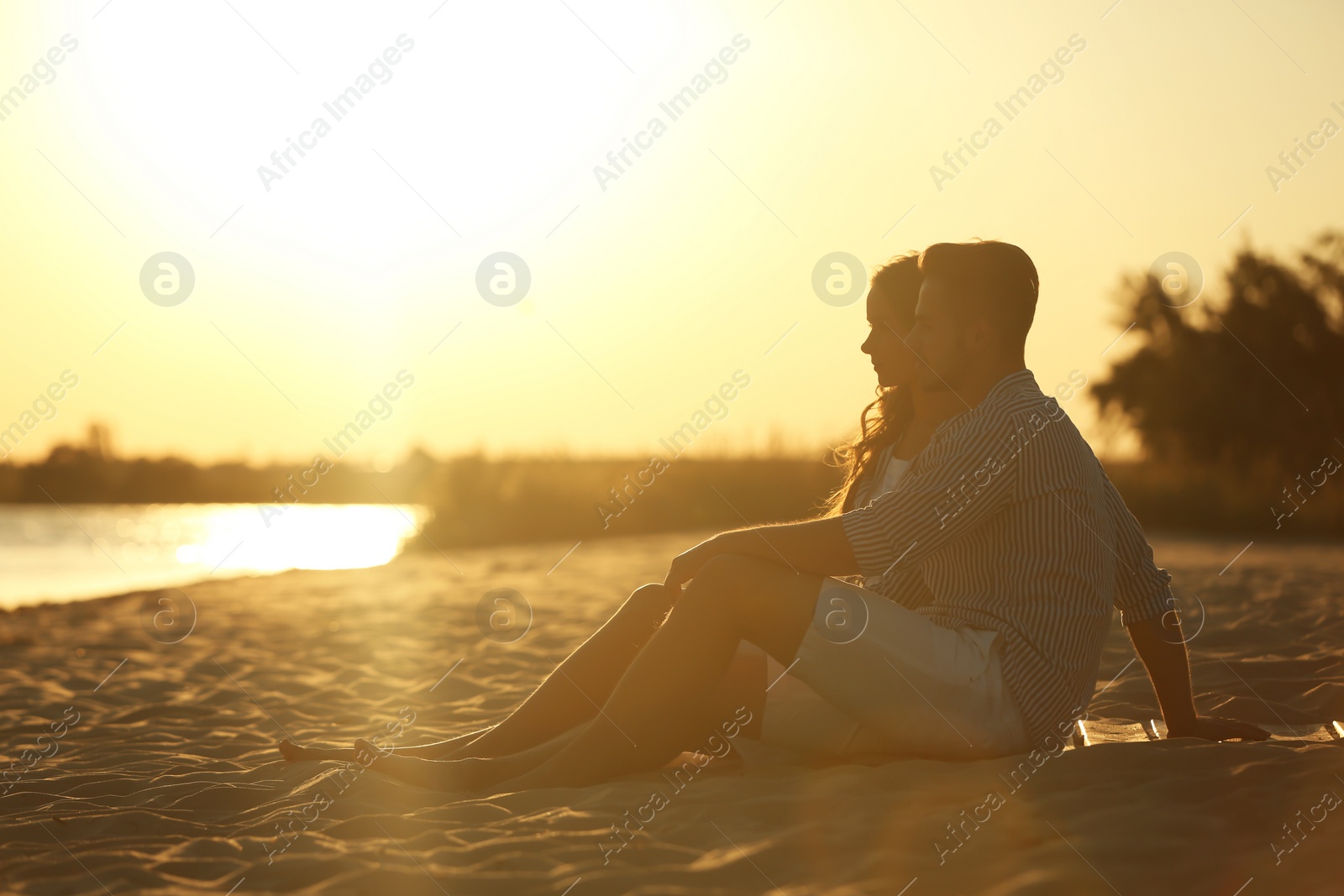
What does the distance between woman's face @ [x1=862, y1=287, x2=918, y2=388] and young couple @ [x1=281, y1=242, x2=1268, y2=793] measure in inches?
15.5

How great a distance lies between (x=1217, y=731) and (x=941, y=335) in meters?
1.46

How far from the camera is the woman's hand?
9.58 ft

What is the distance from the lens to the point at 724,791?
115 inches

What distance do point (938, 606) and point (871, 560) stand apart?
27 cm

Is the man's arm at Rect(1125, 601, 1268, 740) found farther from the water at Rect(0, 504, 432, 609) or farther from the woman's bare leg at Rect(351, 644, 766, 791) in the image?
the water at Rect(0, 504, 432, 609)

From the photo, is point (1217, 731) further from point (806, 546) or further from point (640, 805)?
point (640, 805)

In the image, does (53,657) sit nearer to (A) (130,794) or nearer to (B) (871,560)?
(A) (130,794)

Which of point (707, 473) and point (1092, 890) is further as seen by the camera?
point (707, 473)

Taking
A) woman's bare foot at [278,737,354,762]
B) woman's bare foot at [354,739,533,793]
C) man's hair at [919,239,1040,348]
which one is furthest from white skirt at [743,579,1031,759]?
woman's bare foot at [278,737,354,762]

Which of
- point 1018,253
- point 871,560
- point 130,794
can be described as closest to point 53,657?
point 130,794

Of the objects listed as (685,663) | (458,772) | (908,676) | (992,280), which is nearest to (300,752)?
(458,772)

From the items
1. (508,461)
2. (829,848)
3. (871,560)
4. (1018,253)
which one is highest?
(508,461)

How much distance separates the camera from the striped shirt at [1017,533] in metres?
2.71

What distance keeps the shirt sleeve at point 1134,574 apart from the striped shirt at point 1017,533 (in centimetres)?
17
